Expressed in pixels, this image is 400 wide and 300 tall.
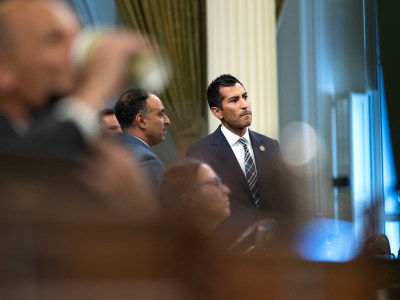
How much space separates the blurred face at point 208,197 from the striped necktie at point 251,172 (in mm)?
1261

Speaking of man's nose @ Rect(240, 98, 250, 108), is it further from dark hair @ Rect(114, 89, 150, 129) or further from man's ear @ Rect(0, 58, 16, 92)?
man's ear @ Rect(0, 58, 16, 92)

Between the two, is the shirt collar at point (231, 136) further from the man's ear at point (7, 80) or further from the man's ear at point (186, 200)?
the man's ear at point (7, 80)

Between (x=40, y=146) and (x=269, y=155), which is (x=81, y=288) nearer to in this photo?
(x=40, y=146)

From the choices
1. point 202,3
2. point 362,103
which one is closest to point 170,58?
point 202,3

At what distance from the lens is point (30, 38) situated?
0.79 meters

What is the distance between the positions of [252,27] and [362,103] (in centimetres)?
140

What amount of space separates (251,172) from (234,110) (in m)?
0.63

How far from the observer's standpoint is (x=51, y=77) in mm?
810

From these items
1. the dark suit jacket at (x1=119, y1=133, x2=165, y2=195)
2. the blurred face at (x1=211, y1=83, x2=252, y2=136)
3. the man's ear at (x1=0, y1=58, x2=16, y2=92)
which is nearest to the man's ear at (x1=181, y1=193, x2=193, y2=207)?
the man's ear at (x1=0, y1=58, x2=16, y2=92)

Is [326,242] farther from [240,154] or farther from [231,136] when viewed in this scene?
[231,136]

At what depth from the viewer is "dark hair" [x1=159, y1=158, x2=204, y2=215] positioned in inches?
33.4

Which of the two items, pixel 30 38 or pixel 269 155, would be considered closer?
pixel 30 38

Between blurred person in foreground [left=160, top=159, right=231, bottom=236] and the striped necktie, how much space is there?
1.38m

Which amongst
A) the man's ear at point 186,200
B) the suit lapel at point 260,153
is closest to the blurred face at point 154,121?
the suit lapel at point 260,153
